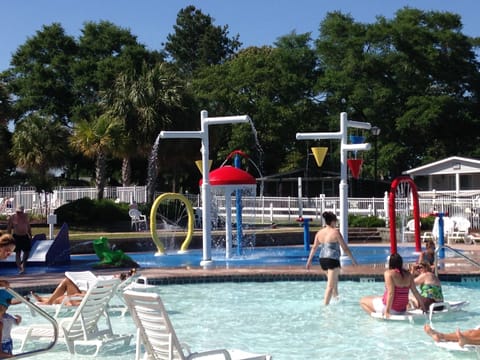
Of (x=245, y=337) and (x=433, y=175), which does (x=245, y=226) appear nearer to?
(x=433, y=175)

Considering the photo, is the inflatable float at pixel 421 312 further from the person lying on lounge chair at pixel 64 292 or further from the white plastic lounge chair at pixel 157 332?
the person lying on lounge chair at pixel 64 292

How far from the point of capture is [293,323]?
33.6 feet

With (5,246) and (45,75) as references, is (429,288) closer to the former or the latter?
(5,246)

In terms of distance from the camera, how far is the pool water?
8.53m

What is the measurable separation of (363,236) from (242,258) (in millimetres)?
8427

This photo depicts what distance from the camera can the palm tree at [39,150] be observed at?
33438mm

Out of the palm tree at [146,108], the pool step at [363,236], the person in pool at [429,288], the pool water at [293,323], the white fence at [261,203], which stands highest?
the palm tree at [146,108]

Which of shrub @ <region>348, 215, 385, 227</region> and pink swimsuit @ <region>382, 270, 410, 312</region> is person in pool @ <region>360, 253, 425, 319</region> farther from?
shrub @ <region>348, 215, 385, 227</region>

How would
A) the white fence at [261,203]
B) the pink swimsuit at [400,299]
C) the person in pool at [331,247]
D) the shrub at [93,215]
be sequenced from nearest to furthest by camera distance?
1. the pink swimsuit at [400,299]
2. the person in pool at [331,247]
3. the shrub at [93,215]
4. the white fence at [261,203]

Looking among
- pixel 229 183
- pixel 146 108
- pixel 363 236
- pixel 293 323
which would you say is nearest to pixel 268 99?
pixel 146 108

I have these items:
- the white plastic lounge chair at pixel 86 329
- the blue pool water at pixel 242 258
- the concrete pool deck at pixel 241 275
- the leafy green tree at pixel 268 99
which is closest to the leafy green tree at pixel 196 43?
the leafy green tree at pixel 268 99

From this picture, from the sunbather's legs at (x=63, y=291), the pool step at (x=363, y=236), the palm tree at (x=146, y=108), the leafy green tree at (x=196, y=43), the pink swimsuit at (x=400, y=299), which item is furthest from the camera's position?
the leafy green tree at (x=196, y=43)

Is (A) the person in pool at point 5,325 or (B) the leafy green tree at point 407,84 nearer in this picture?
(A) the person in pool at point 5,325

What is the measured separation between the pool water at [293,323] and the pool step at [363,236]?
12653 mm
